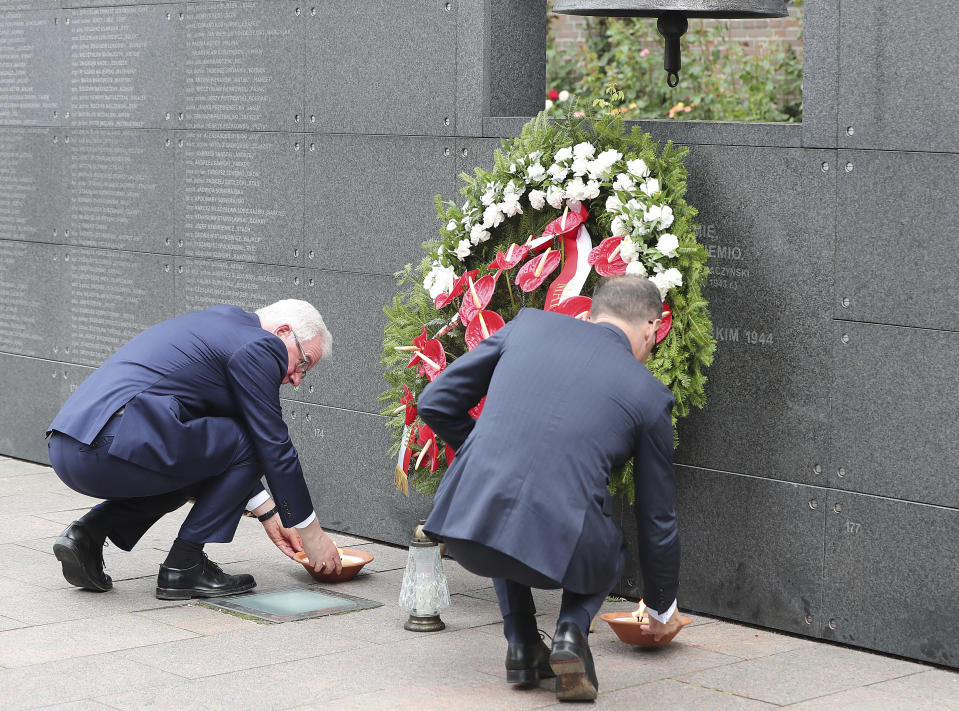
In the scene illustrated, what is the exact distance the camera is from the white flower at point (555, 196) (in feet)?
17.2

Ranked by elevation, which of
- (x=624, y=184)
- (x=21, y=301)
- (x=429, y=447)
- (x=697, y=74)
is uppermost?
(x=697, y=74)

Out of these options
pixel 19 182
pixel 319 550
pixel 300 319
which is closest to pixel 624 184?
pixel 300 319

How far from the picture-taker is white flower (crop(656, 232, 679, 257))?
499 centimetres

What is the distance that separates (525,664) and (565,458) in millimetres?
703

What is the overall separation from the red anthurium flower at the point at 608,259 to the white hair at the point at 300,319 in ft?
3.49

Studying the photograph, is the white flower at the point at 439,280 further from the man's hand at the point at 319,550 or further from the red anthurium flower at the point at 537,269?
the man's hand at the point at 319,550

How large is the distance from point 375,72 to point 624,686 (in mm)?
3161

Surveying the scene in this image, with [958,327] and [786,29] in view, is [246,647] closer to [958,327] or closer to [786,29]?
[958,327]

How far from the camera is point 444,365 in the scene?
5.36 m

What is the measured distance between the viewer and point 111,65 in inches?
306

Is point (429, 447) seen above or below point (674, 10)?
below

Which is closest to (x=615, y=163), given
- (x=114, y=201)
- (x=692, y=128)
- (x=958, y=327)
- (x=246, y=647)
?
(x=692, y=128)

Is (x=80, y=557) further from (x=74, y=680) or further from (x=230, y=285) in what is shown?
(x=230, y=285)

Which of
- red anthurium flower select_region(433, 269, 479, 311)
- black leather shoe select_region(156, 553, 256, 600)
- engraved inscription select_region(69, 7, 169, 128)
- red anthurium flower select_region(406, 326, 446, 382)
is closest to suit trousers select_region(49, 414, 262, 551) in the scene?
black leather shoe select_region(156, 553, 256, 600)
